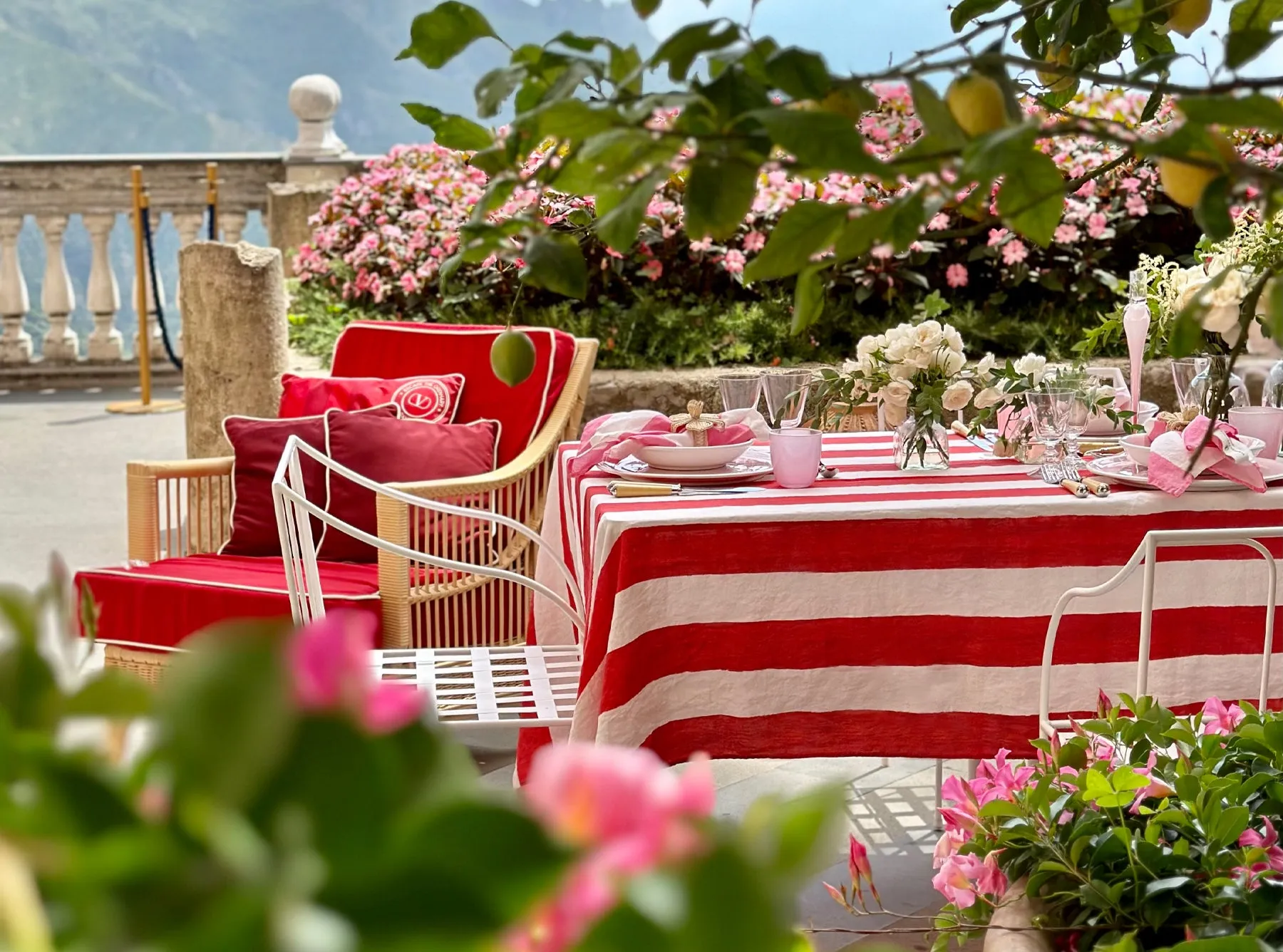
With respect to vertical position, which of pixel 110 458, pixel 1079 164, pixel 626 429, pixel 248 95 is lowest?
pixel 110 458

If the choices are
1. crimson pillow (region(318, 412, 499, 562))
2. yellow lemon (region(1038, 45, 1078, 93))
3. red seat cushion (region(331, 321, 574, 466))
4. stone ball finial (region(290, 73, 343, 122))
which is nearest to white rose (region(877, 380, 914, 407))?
red seat cushion (region(331, 321, 574, 466))

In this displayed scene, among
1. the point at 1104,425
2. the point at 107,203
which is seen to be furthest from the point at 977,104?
the point at 107,203

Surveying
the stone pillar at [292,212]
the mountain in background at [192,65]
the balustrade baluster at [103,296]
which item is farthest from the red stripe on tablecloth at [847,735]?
the mountain in background at [192,65]

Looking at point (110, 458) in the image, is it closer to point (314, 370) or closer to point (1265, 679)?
point (314, 370)

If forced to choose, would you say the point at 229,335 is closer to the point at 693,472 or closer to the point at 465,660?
the point at 465,660

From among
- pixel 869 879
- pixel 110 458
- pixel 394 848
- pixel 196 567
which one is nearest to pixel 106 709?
pixel 394 848

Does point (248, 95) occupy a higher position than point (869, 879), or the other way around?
point (248, 95)

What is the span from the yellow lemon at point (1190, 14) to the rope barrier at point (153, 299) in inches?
265

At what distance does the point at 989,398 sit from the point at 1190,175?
81.6 inches

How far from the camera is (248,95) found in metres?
54.6

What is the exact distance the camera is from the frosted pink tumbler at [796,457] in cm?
231

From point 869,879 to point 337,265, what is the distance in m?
4.86

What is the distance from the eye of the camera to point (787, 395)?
2.45 m

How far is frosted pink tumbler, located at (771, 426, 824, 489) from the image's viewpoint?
231 centimetres
